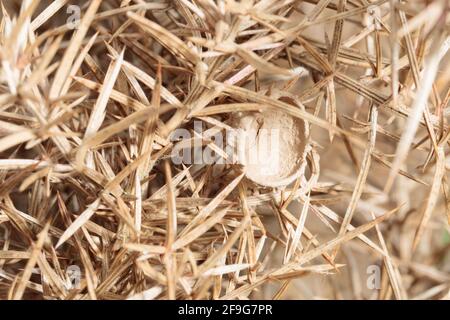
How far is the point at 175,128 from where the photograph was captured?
639 mm

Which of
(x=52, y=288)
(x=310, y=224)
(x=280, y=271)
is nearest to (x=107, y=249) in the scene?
(x=52, y=288)

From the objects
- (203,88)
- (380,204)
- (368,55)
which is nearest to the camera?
(203,88)

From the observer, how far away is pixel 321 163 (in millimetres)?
835

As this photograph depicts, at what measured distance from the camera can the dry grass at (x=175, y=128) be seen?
0.52 meters

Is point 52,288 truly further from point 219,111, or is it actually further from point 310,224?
point 310,224

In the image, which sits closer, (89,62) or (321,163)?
(89,62)

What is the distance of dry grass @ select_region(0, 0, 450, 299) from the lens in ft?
1.71

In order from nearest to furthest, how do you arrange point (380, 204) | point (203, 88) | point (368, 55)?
point (203, 88)
point (368, 55)
point (380, 204)

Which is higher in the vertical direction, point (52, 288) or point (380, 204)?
point (380, 204)

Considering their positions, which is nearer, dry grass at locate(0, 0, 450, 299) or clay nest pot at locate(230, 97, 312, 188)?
dry grass at locate(0, 0, 450, 299)

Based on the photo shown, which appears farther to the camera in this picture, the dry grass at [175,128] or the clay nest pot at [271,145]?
the clay nest pot at [271,145]
